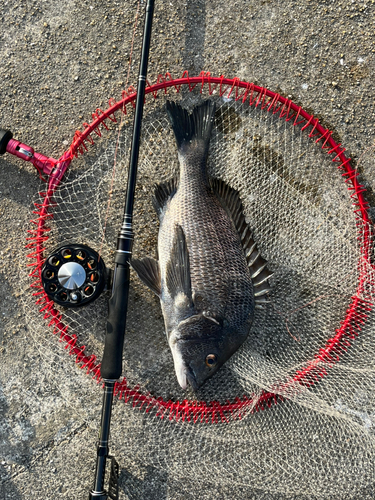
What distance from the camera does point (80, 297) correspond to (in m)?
2.03

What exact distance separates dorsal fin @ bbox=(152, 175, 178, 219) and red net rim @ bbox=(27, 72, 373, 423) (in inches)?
19.1

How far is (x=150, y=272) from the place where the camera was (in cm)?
200

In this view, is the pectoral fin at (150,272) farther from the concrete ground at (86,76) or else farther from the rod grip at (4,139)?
the rod grip at (4,139)

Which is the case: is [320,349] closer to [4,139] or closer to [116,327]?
[116,327]

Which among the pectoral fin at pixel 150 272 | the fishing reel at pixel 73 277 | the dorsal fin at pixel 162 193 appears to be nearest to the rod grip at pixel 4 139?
the fishing reel at pixel 73 277

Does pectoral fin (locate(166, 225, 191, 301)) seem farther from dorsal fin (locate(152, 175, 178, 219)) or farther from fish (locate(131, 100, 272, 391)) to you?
dorsal fin (locate(152, 175, 178, 219))

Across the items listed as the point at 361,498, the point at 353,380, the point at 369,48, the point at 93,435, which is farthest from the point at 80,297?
the point at 369,48

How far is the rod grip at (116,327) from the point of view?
186 centimetres

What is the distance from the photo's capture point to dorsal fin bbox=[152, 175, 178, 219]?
6.75 feet

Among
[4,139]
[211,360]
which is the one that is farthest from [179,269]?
[4,139]

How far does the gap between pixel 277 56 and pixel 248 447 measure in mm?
2373

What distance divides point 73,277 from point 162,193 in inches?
25.8

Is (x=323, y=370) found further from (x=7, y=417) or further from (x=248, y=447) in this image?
(x=7, y=417)

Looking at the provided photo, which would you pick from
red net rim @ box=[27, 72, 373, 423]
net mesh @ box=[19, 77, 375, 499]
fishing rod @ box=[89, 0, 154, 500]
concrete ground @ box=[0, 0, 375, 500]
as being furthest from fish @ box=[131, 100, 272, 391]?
concrete ground @ box=[0, 0, 375, 500]
